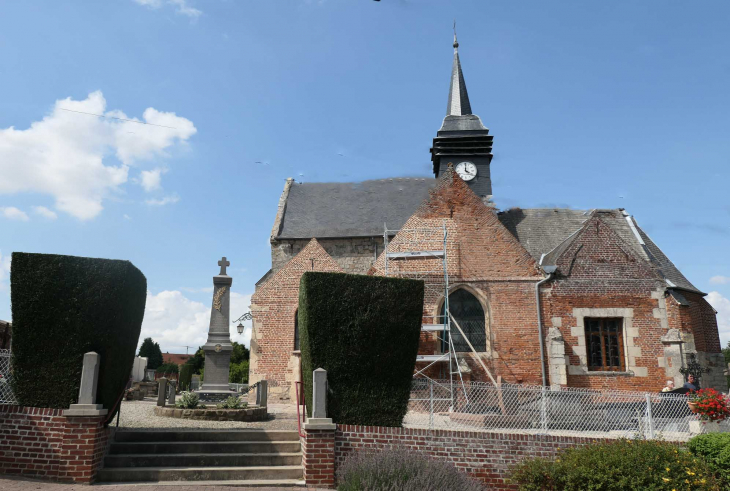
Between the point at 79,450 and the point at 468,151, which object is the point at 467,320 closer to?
the point at 468,151

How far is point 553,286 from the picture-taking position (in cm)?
1634

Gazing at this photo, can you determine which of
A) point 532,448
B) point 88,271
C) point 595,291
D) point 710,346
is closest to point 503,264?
point 595,291

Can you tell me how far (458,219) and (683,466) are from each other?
11145 millimetres

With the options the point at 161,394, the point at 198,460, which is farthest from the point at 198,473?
the point at 161,394

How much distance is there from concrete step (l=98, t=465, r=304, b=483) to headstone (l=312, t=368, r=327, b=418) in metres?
1.01

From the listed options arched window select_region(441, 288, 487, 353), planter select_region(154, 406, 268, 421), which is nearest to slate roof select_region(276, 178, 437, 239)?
arched window select_region(441, 288, 487, 353)

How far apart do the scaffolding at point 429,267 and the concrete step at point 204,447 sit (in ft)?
24.1

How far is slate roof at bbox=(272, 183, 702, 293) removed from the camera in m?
18.9

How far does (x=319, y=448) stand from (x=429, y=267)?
32.6ft

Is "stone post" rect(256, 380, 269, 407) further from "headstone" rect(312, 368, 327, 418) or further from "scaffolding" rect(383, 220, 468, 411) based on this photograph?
"headstone" rect(312, 368, 327, 418)

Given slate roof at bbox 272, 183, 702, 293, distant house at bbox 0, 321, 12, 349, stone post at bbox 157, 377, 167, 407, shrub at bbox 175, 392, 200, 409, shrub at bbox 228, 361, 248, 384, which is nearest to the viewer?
shrub at bbox 175, 392, 200, 409

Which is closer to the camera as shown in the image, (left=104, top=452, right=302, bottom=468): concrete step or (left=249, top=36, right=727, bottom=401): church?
(left=104, top=452, right=302, bottom=468): concrete step

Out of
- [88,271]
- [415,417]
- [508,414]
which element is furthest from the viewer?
[508,414]

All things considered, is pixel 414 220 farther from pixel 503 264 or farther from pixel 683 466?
pixel 683 466
